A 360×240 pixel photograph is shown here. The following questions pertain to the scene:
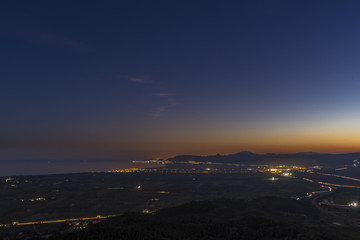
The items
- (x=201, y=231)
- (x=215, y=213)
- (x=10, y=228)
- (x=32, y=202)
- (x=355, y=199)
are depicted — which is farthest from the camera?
(x=355, y=199)

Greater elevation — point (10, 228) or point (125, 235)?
point (125, 235)

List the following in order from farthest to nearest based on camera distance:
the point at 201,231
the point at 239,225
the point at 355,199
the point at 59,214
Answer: the point at 355,199 → the point at 59,214 → the point at 239,225 → the point at 201,231

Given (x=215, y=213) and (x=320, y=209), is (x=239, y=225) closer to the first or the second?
(x=215, y=213)

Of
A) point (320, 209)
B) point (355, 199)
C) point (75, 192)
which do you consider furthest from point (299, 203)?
point (75, 192)

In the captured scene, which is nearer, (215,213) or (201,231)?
(201,231)

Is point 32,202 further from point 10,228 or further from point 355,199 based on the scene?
point 355,199

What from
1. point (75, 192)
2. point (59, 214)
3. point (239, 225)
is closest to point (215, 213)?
point (239, 225)
